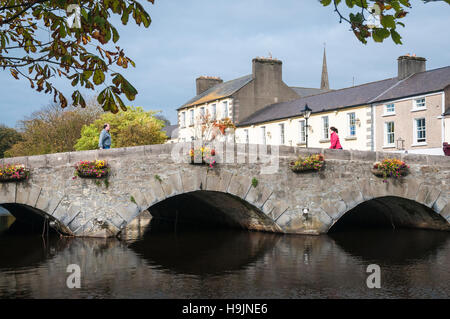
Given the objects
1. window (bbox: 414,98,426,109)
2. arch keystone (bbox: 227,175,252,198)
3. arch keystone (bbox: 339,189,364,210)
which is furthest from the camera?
window (bbox: 414,98,426,109)

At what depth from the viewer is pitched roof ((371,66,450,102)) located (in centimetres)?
2473

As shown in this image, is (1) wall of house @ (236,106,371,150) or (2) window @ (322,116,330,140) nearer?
(1) wall of house @ (236,106,371,150)

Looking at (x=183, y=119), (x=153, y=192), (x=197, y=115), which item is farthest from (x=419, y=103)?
(x=183, y=119)

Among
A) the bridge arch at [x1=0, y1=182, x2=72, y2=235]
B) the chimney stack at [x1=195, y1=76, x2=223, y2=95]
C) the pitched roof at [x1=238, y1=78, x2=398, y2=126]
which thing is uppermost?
the chimney stack at [x1=195, y1=76, x2=223, y2=95]

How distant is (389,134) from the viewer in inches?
1056

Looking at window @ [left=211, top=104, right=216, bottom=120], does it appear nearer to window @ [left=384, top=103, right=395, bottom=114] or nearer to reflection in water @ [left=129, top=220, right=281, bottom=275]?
window @ [left=384, top=103, right=395, bottom=114]

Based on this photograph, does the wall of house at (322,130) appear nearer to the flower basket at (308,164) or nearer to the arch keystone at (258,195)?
the flower basket at (308,164)

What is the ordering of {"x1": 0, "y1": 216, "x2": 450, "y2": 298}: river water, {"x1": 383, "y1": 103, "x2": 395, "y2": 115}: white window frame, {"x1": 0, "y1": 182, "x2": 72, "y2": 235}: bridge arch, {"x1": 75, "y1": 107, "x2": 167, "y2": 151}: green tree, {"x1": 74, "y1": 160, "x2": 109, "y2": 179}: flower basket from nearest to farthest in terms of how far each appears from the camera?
{"x1": 0, "y1": 216, "x2": 450, "y2": 298}: river water → {"x1": 0, "y1": 182, "x2": 72, "y2": 235}: bridge arch → {"x1": 74, "y1": 160, "x2": 109, "y2": 179}: flower basket → {"x1": 383, "y1": 103, "x2": 395, "y2": 115}: white window frame → {"x1": 75, "y1": 107, "x2": 167, "y2": 151}: green tree

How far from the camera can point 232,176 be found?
13172 mm

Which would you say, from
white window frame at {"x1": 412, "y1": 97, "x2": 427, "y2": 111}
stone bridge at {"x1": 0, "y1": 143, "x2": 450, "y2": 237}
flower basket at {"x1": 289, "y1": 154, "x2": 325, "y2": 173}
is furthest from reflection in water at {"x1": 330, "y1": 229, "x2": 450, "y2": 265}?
white window frame at {"x1": 412, "y1": 97, "x2": 427, "y2": 111}

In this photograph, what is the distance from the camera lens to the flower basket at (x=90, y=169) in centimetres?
1184

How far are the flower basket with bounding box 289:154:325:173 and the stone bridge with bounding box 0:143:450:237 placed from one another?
0.18 m

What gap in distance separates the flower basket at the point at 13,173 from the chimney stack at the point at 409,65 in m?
23.4
